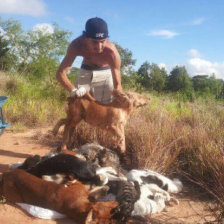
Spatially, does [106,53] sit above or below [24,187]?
above

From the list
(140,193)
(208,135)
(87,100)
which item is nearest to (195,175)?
(208,135)

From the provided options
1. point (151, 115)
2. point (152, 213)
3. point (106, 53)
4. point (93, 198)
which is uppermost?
point (106, 53)

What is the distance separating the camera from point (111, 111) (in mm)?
4230

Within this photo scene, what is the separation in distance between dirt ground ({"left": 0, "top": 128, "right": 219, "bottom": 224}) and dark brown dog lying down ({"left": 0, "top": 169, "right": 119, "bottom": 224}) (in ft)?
0.47

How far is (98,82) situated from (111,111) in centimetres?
94

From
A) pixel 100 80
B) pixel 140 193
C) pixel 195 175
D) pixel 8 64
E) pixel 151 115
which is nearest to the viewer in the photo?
pixel 140 193

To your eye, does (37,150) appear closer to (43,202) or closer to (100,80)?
(100,80)

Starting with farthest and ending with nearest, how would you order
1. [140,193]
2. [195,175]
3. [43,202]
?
[195,175]
[140,193]
[43,202]

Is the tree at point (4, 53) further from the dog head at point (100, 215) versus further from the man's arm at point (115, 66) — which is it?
the dog head at point (100, 215)

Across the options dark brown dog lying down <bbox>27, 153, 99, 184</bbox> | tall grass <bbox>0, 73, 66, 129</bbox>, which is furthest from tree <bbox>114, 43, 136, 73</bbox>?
dark brown dog lying down <bbox>27, 153, 99, 184</bbox>

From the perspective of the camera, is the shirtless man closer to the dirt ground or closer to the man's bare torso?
the man's bare torso

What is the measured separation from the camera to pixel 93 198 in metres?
3.11

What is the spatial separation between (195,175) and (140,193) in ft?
4.22

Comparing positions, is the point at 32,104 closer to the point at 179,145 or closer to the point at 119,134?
the point at 119,134
